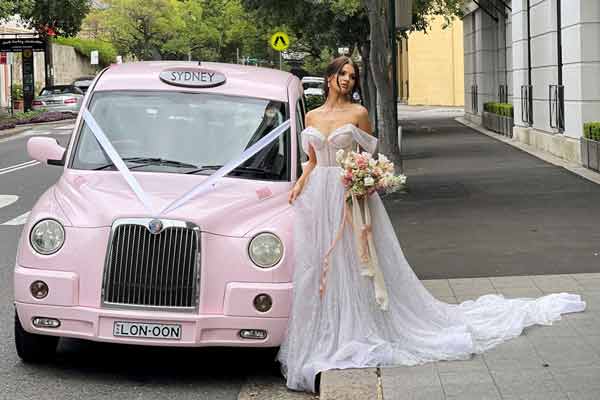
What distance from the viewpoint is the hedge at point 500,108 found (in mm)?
31906

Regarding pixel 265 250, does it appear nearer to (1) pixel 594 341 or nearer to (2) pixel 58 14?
(1) pixel 594 341

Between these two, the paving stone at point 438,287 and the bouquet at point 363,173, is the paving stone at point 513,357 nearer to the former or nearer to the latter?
the bouquet at point 363,173

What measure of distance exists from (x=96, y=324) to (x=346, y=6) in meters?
25.8

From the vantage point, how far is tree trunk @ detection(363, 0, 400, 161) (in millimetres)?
17422

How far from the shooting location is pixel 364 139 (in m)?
7.63

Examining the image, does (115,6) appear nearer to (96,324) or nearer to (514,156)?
(514,156)

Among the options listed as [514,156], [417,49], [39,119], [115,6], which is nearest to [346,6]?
[514,156]

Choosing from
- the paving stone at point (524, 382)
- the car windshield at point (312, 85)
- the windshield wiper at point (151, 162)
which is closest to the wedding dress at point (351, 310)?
the paving stone at point (524, 382)

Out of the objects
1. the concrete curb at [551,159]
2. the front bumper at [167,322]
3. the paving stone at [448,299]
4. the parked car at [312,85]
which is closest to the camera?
the front bumper at [167,322]

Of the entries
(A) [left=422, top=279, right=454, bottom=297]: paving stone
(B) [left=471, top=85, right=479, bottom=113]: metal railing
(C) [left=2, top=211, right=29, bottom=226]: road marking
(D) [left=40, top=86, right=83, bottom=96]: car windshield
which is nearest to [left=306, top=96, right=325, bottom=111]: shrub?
(B) [left=471, top=85, right=479, bottom=113]: metal railing

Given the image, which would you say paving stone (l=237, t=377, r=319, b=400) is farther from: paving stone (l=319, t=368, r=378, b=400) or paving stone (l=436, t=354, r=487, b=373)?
paving stone (l=436, t=354, r=487, b=373)

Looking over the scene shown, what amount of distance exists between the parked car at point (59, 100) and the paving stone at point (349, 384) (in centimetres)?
4251

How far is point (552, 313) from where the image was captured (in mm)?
8031

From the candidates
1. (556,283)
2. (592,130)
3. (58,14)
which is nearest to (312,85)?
(58,14)
